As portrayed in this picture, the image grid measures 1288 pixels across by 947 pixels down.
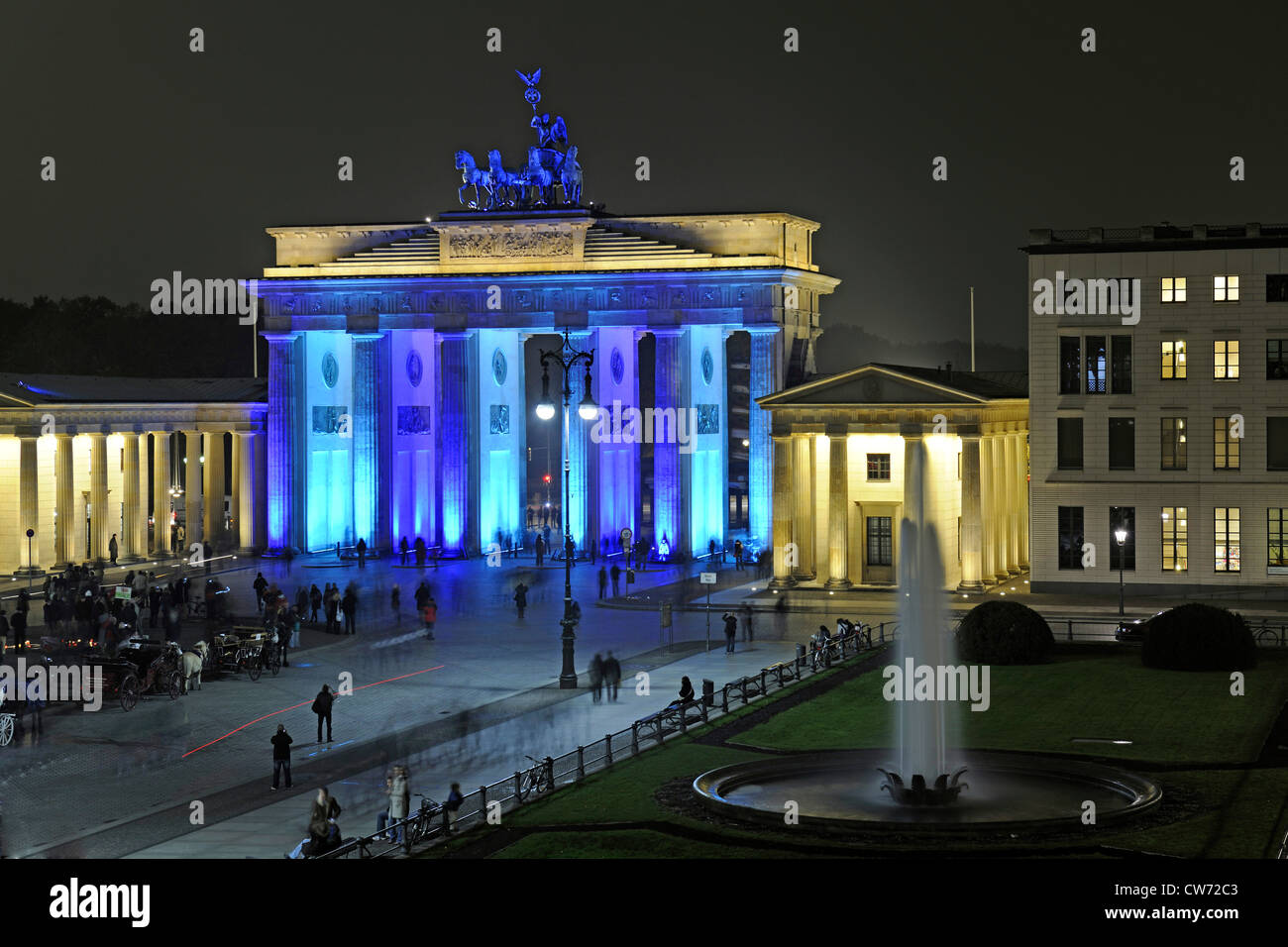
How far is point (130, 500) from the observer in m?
84.7

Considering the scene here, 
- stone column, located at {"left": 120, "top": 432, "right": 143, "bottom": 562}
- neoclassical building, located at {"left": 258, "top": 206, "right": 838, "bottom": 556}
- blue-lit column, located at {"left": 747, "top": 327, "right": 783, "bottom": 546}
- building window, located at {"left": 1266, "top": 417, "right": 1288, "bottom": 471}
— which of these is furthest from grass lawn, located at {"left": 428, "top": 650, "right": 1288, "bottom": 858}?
stone column, located at {"left": 120, "top": 432, "right": 143, "bottom": 562}

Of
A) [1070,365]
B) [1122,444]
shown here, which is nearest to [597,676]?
[1122,444]

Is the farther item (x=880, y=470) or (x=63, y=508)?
(x=63, y=508)

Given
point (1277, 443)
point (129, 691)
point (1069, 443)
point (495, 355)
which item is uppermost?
point (495, 355)

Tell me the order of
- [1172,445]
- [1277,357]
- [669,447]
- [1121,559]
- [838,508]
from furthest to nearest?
[669,447] < [838,508] < [1172,445] < [1277,357] < [1121,559]

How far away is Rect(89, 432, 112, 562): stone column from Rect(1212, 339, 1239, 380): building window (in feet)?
153

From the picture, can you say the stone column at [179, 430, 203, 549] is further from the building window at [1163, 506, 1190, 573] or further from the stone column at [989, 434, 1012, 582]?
the building window at [1163, 506, 1190, 573]

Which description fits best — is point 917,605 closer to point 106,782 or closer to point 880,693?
point 880,693

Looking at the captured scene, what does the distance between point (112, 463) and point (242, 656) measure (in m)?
41.8

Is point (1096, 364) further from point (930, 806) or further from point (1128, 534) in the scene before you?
point (930, 806)
